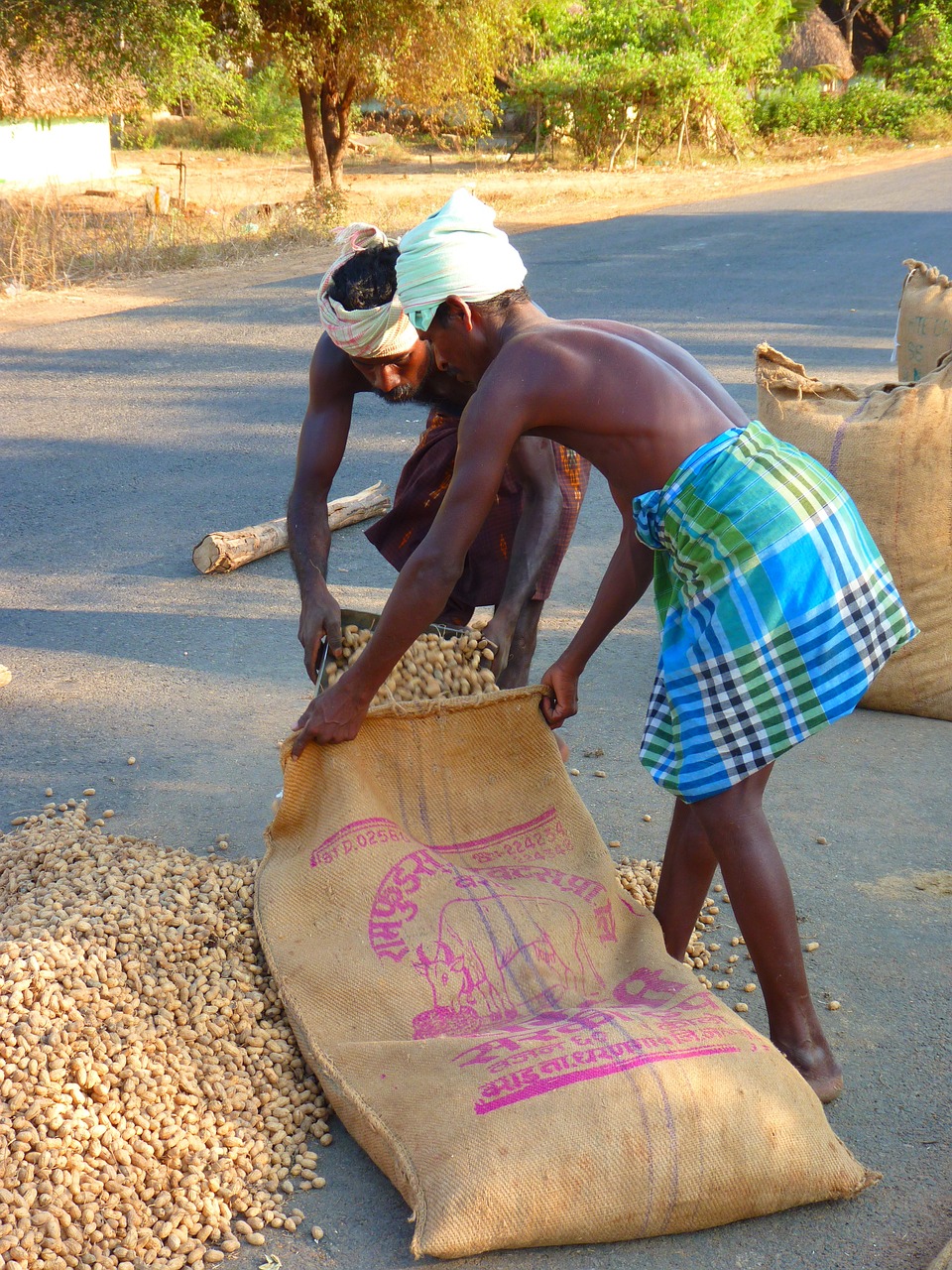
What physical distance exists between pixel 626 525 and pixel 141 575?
2.91 metres

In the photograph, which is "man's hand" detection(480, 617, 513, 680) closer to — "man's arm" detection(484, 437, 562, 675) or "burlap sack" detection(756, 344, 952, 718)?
"man's arm" detection(484, 437, 562, 675)

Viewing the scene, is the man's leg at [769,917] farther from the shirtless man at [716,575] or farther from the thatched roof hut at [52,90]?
the thatched roof hut at [52,90]

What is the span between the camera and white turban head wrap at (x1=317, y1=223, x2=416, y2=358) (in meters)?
2.98

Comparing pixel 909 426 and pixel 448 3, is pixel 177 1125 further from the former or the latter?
pixel 448 3

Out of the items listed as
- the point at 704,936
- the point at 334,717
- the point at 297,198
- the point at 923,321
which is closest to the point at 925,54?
the point at 297,198

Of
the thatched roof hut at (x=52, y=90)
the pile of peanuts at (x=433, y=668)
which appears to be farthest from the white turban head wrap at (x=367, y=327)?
the thatched roof hut at (x=52, y=90)

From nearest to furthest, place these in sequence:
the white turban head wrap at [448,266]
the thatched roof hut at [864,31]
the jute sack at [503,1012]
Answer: the jute sack at [503,1012] → the white turban head wrap at [448,266] → the thatched roof hut at [864,31]

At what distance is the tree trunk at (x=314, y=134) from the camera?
15.7 m

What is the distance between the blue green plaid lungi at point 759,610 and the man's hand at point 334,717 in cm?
68

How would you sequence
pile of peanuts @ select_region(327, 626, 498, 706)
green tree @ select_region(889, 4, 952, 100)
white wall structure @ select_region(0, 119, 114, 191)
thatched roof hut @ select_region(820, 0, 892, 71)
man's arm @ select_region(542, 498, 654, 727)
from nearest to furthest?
1. man's arm @ select_region(542, 498, 654, 727)
2. pile of peanuts @ select_region(327, 626, 498, 706)
3. white wall structure @ select_region(0, 119, 114, 191)
4. green tree @ select_region(889, 4, 952, 100)
5. thatched roof hut @ select_region(820, 0, 892, 71)

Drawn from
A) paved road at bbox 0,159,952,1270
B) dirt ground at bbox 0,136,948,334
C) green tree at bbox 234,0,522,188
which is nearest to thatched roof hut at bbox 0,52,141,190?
dirt ground at bbox 0,136,948,334

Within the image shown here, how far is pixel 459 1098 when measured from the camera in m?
2.10

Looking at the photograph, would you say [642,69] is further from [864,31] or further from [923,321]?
[923,321]

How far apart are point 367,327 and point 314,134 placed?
14773 millimetres
